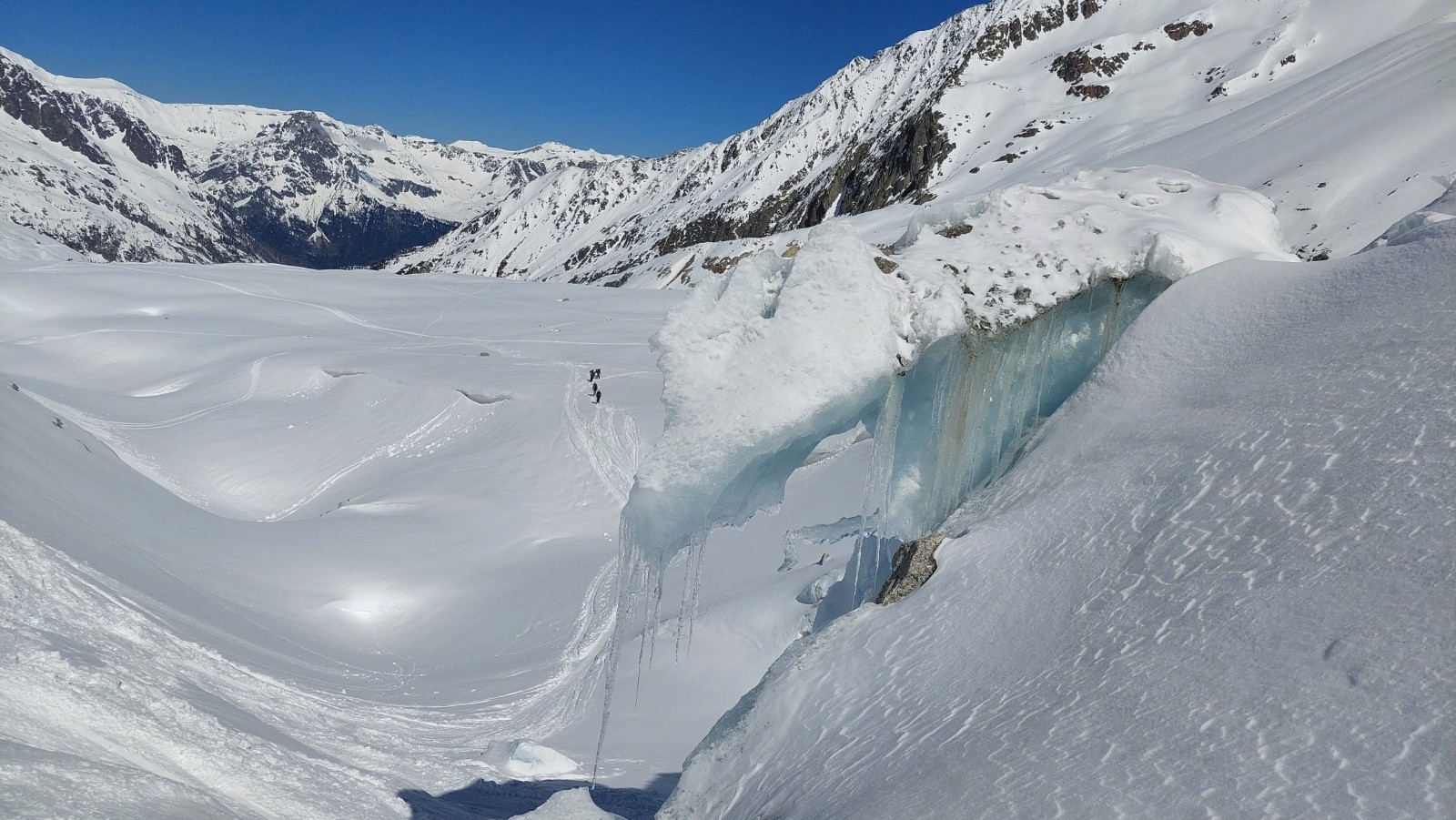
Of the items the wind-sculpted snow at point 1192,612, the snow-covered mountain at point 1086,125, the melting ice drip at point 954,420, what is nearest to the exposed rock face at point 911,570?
the wind-sculpted snow at point 1192,612

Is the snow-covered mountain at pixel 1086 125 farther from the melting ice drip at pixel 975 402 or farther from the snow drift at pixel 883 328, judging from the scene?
the melting ice drip at pixel 975 402

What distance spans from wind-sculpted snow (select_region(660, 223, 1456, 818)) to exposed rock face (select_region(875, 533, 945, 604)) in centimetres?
17

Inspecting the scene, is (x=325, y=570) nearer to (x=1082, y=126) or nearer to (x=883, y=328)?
(x=883, y=328)

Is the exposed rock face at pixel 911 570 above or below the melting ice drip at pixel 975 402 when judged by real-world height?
below

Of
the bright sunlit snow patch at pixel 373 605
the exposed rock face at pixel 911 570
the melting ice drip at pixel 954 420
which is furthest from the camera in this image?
the bright sunlit snow patch at pixel 373 605

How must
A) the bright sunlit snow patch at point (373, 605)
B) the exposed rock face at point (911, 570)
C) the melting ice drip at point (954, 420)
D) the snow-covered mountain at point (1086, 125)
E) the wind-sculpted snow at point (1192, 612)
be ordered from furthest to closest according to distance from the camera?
the snow-covered mountain at point (1086, 125), the bright sunlit snow patch at point (373, 605), the melting ice drip at point (954, 420), the exposed rock face at point (911, 570), the wind-sculpted snow at point (1192, 612)

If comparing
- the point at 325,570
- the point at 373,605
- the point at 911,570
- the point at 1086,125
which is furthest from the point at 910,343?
the point at 1086,125

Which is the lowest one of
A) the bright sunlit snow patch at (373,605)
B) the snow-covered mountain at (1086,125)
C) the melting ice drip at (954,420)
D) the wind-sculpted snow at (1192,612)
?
the wind-sculpted snow at (1192,612)

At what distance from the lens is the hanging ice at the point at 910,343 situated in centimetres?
727

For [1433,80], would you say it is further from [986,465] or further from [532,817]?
[532,817]

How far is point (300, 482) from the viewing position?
20781 millimetres

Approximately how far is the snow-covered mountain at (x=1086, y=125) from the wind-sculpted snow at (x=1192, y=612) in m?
14.8

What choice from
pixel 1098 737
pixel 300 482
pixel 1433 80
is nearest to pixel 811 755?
pixel 1098 737

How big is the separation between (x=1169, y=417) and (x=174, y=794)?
305 inches
